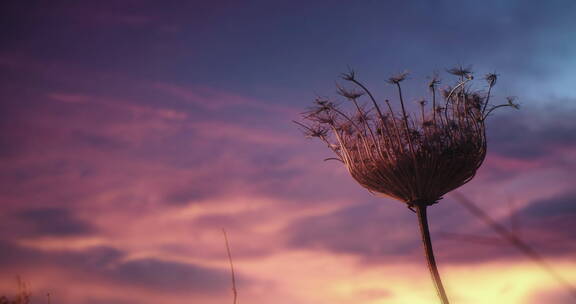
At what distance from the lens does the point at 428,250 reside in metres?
8.24

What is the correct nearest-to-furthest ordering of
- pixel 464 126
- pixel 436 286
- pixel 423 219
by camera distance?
1. pixel 436 286
2. pixel 423 219
3. pixel 464 126

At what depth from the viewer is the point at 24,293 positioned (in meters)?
4.97

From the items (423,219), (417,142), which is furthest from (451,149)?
(423,219)

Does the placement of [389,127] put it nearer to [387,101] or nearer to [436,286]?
[387,101]

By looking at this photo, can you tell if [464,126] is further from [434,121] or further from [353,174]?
[353,174]

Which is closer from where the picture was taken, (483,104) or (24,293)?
(24,293)

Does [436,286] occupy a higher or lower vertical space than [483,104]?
lower

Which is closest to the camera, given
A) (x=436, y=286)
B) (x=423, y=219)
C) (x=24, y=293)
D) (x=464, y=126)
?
(x=24, y=293)

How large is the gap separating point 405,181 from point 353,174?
43.5 inches

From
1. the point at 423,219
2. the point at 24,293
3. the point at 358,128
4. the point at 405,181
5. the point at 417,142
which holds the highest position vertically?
the point at 358,128

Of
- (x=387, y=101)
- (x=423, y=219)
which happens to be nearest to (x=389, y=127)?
(x=387, y=101)

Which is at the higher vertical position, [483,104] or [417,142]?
[483,104]

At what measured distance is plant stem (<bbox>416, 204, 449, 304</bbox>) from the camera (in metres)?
7.92

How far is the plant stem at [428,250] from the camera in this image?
7.92 metres
